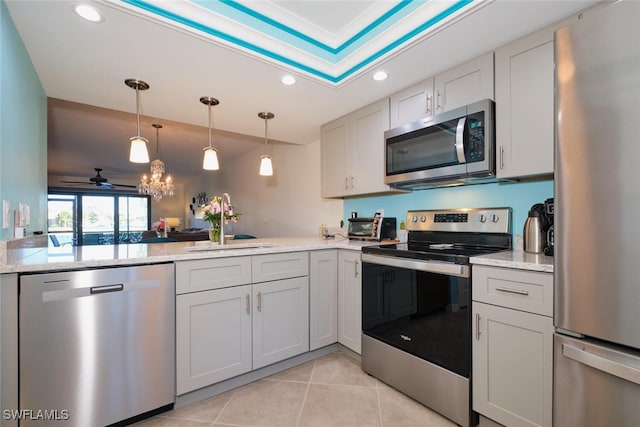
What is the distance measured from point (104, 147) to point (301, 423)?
18.9ft

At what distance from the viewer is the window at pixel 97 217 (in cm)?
798

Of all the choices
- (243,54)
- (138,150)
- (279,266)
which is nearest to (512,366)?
(279,266)

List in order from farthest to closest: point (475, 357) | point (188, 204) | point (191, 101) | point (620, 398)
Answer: point (188, 204) < point (191, 101) < point (475, 357) < point (620, 398)

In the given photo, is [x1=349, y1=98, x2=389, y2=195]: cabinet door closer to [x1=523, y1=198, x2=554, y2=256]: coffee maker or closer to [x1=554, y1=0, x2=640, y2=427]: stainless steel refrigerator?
[x1=523, y1=198, x2=554, y2=256]: coffee maker

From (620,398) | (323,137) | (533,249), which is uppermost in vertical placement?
(323,137)

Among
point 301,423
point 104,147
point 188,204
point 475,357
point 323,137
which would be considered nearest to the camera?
point 475,357

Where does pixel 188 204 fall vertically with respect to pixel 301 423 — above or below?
above

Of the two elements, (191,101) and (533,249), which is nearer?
(533,249)

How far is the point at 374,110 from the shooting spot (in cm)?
243

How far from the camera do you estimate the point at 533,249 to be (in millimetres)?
1630

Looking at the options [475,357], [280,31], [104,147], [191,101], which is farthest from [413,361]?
[104,147]

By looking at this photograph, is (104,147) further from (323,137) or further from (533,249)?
(533,249)

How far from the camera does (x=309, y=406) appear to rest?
5.74 feet

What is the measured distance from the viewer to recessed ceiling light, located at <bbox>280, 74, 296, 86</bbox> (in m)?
1.97
